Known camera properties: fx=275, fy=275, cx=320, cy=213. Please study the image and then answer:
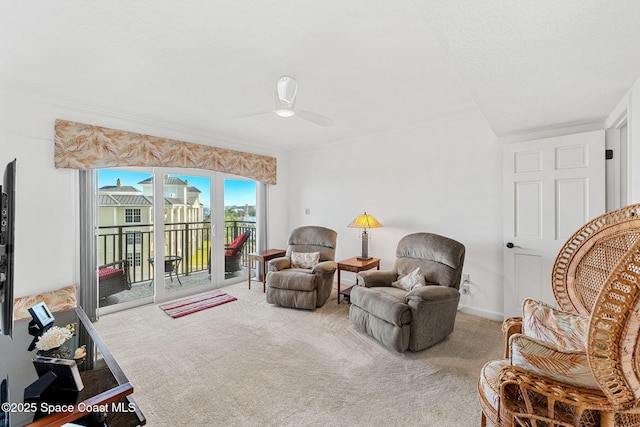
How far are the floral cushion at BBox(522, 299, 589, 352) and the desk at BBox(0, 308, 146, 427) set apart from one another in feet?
6.50

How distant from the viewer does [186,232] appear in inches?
171

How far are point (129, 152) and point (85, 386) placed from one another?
116 inches

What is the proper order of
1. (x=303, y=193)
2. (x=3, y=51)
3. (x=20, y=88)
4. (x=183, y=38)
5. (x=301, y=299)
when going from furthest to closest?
(x=303, y=193) < (x=301, y=299) < (x=20, y=88) < (x=3, y=51) < (x=183, y=38)

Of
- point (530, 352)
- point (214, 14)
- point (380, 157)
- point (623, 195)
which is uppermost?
point (214, 14)

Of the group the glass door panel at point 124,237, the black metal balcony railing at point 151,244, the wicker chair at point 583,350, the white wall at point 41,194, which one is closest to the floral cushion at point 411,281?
the wicker chair at point 583,350

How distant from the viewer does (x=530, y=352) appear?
1103 millimetres

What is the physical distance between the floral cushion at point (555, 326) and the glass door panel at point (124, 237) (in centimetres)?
425

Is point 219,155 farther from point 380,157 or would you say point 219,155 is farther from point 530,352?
point 530,352

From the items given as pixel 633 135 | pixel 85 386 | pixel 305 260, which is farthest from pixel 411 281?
pixel 85 386

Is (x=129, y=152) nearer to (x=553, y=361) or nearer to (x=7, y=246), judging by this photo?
(x=7, y=246)

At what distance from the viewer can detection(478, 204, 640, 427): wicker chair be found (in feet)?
2.65

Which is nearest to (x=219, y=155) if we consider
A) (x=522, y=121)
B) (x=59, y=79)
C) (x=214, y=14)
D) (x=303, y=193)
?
(x=303, y=193)

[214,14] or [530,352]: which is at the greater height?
[214,14]

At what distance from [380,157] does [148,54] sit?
10.2ft
